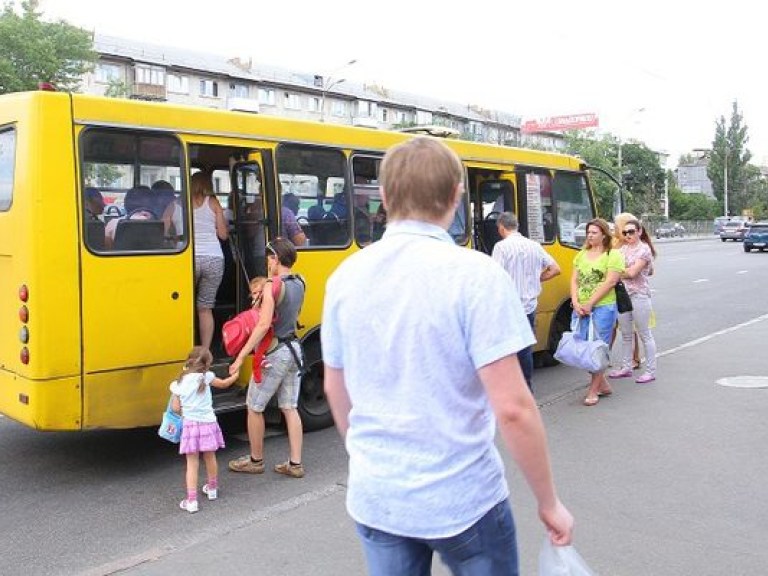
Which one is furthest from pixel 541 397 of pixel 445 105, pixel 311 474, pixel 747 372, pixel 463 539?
pixel 445 105

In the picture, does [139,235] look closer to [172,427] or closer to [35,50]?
[172,427]

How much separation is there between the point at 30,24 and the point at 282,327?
34.8m

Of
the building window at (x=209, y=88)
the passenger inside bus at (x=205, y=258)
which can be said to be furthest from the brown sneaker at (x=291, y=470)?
the building window at (x=209, y=88)

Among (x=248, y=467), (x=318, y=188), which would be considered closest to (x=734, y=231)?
(x=318, y=188)

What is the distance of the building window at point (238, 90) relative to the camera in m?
73.8

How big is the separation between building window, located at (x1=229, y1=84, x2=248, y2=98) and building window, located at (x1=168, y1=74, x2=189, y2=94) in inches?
188

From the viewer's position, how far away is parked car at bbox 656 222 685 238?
238 ft

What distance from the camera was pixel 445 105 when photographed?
328 ft

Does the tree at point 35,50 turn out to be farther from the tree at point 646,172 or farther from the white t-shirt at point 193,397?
the tree at point 646,172

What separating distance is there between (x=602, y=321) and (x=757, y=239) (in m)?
37.2

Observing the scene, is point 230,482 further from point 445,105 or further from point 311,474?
point 445,105

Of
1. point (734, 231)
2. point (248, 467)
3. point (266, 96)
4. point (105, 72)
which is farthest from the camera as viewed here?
point (266, 96)

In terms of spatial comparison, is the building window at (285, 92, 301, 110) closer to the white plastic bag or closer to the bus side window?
the bus side window

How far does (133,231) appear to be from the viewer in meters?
5.77
